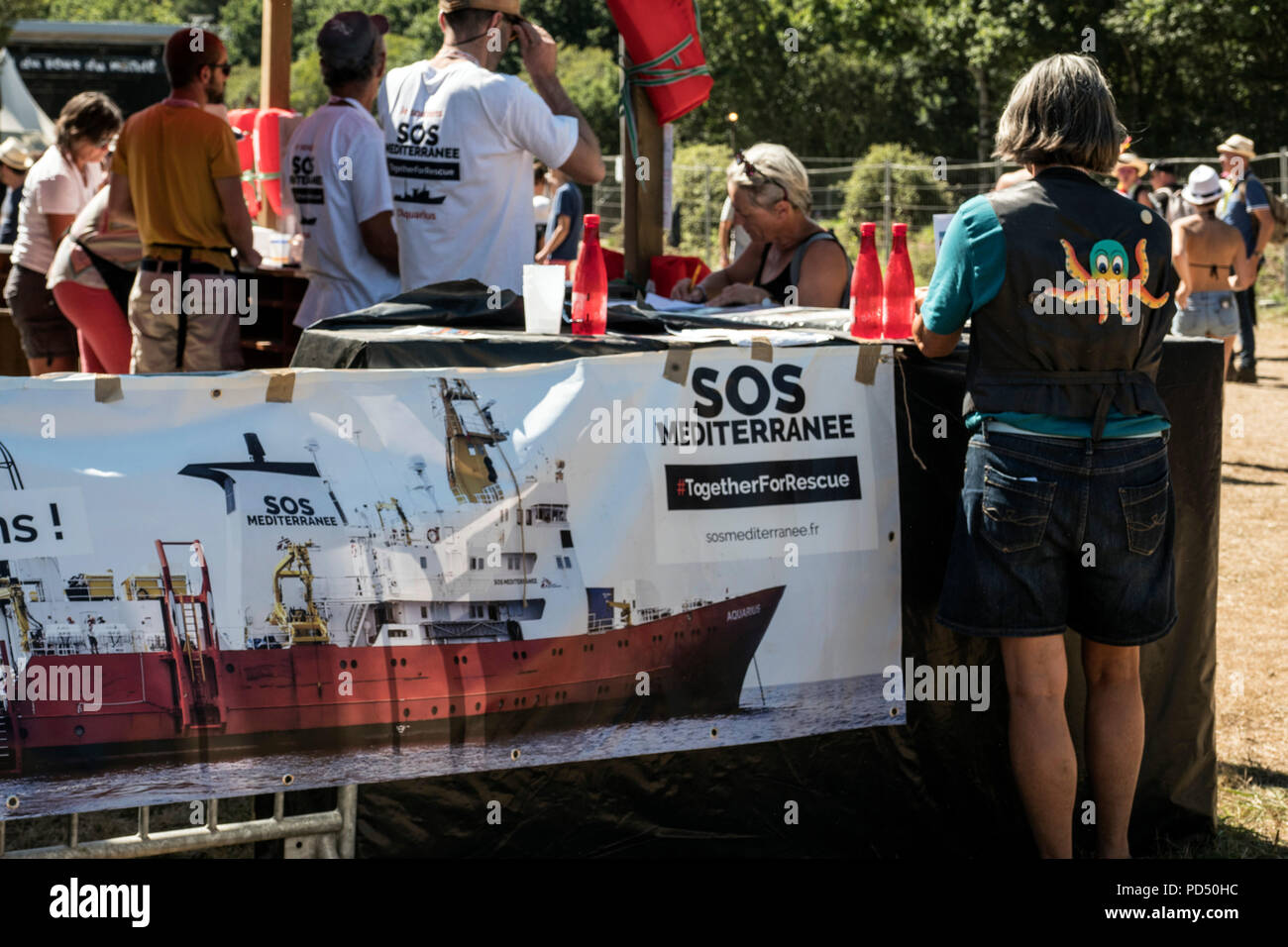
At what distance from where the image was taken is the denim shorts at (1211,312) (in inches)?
367

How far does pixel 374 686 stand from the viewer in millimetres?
2734

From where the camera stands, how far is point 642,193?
16.8ft

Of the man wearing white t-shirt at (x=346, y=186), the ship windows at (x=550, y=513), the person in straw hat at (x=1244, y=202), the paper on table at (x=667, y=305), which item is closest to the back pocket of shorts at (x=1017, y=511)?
the ship windows at (x=550, y=513)

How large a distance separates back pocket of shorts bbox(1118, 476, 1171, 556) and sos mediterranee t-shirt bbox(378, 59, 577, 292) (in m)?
1.94

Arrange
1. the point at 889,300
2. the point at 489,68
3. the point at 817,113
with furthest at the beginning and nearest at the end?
the point at 817,113 < the point at 489,68 < the point at 889,300

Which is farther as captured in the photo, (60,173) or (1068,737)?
(60,173)

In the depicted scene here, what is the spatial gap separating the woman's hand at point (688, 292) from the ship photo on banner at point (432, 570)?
1.73 m

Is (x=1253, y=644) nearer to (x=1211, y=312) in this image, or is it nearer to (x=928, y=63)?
(x=1211, y=312)

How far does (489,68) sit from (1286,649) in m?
3.69

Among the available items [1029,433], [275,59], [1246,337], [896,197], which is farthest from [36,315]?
[896,197]

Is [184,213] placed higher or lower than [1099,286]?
higher

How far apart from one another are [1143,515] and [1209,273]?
7192 mm

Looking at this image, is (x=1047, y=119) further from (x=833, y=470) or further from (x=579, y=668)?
(x=579, y=668)
